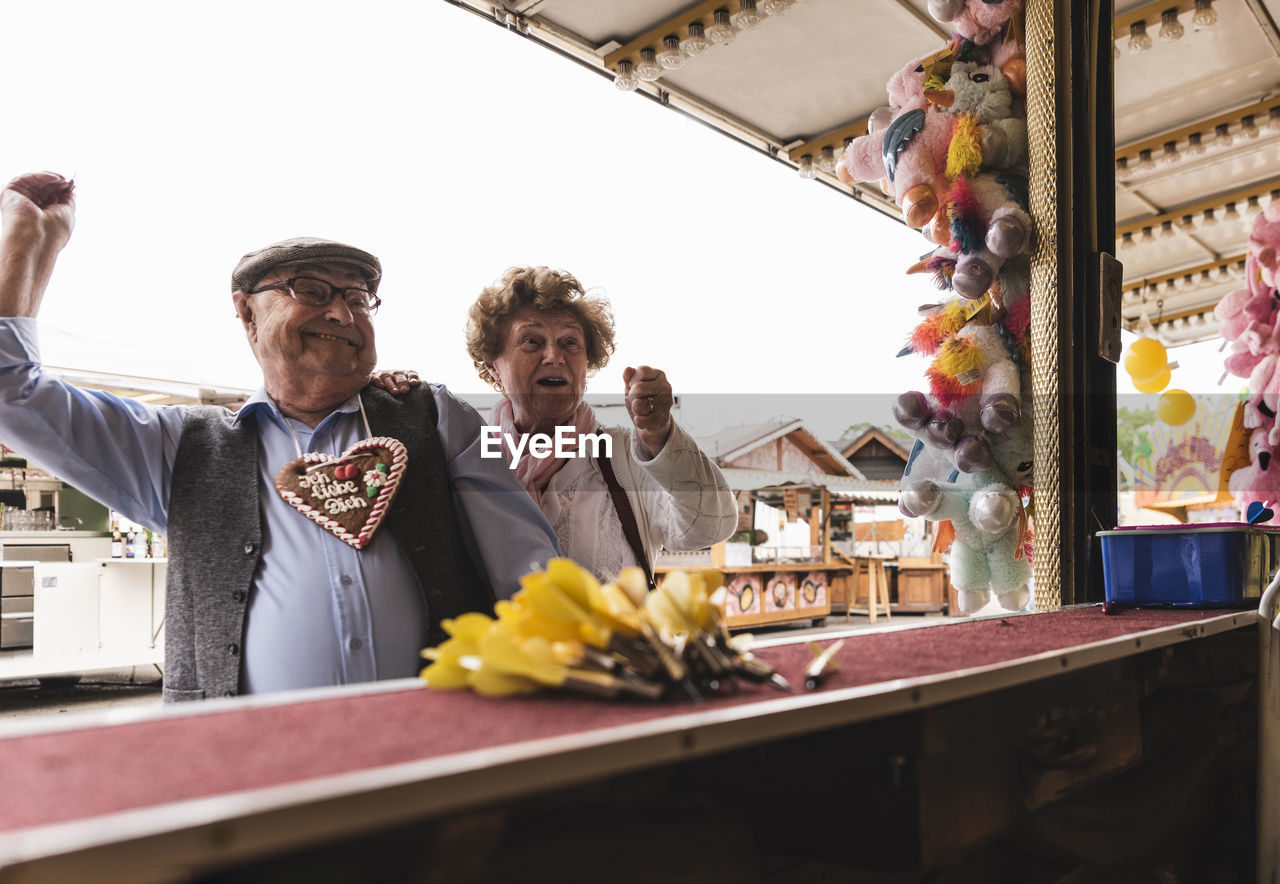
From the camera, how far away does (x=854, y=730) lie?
84cm

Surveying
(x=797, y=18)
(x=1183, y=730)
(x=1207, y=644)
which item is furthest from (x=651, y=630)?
(x=797, y=18)

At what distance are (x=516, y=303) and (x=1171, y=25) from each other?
211 centimetres

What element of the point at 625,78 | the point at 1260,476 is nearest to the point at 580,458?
the point at 625,78

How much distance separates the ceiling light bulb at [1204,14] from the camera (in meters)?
2.69

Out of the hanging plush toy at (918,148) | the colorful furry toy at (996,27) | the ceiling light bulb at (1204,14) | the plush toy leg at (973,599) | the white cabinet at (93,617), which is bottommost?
the white cabinet at (93,617)

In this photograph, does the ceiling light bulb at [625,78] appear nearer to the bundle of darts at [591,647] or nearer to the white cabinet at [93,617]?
the bundle of darts at [591,647]

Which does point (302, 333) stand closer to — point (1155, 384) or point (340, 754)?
point (340, 754)

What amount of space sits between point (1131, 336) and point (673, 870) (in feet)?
19.6

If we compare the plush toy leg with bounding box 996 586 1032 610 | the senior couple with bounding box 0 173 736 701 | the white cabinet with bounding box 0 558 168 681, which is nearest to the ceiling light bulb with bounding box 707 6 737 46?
the senior couple with bounding box 0 173 736 701

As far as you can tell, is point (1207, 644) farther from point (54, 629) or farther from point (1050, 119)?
point (54, 629)

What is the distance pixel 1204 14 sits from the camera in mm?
2697

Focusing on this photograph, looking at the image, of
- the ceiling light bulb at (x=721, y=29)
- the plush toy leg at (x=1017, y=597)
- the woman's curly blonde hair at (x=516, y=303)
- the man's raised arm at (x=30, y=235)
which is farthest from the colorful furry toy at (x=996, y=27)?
the man's raised arm at (x=30, y=235)

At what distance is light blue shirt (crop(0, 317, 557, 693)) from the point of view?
1.56 m

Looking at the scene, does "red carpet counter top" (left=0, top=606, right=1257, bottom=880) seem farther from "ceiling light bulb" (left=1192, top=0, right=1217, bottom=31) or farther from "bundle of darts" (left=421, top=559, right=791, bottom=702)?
"ceiling light bulb" (left=1192, top=0, right=1217, bottom=31)
